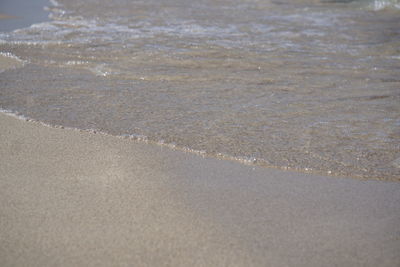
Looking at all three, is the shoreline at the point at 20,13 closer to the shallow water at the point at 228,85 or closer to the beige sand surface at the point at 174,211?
the shallow water at the point at 228,85

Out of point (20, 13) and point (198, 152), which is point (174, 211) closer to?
point (198, 152)

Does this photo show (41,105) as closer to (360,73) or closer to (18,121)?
(18,121)

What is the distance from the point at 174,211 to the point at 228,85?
6.99 ft

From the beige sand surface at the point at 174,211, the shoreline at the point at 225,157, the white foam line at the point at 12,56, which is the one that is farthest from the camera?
the white foam line at the point at 12,56

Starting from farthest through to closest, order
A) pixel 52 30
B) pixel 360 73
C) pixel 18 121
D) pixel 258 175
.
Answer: pixel 52 30
pixel 360 73
pixel 18 121
pixel 258 175

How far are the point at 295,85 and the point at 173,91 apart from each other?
41.9 inches

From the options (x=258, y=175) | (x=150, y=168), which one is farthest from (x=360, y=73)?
(x=150, y=168)

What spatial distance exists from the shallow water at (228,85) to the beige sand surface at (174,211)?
250mm

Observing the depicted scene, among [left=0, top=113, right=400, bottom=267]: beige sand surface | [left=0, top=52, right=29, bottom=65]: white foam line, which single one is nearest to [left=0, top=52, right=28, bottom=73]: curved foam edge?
[left=0, top=52, right=29, bottom=65]: white foam line

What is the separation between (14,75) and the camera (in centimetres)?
433

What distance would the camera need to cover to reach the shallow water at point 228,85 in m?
3.01

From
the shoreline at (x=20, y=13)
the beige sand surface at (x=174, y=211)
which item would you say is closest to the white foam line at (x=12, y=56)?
the shoreline at (x=20, y=13)

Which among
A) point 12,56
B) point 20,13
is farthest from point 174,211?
point 20,13

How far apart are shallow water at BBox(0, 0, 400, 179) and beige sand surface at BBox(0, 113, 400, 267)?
0.25 metres
